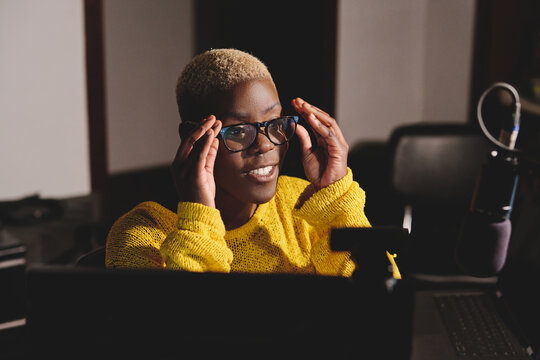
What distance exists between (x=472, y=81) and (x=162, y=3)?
204 cm

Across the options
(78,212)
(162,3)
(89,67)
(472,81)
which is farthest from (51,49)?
(472,81)

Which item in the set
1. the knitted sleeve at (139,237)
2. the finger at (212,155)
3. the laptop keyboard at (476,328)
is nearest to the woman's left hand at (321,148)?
the finger at (212,155)

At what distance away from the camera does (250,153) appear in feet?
2.04

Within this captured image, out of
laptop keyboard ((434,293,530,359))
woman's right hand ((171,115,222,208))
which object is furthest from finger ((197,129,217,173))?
laptop keyboard ((434,293,530,359))

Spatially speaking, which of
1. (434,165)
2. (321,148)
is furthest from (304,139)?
(434,165)

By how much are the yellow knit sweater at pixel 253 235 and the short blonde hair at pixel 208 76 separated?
0.39ft

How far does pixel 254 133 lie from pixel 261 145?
0.02 m

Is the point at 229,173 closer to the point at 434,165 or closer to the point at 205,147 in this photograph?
the point at 205,147

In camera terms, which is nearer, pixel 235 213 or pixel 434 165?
pixel 235 213

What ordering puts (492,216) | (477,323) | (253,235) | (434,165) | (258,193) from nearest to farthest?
(492,216) < (258,193) < (253,235) < (477,323) < (434,165)

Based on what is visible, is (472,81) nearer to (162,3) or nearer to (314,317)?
(162,3)

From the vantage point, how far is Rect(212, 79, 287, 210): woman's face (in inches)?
24.0

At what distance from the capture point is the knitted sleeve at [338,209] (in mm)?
675

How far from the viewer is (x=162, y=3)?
1.13 metres
